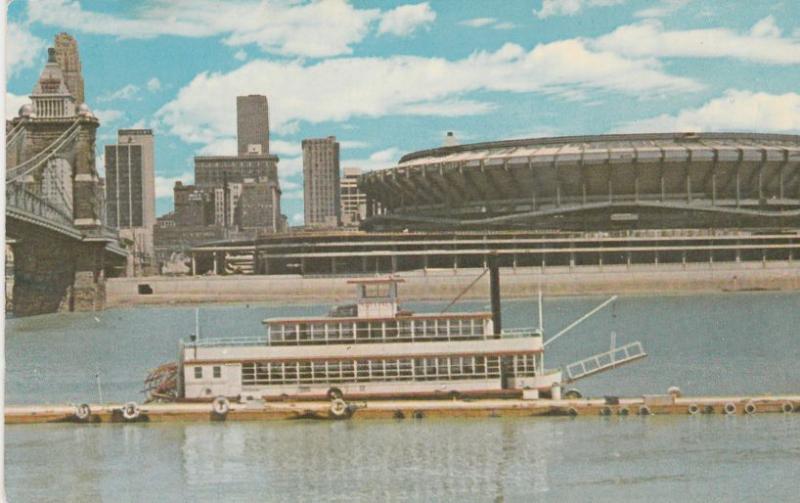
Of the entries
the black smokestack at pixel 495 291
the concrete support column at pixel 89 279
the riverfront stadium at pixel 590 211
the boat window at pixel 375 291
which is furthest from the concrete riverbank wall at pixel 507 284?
the boat window at pixel 375 291

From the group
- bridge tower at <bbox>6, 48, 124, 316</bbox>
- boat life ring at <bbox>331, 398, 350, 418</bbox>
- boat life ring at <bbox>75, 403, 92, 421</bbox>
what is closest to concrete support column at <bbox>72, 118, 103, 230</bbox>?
bridge tower at <bbox>6, 48, 124, 316</bbox>

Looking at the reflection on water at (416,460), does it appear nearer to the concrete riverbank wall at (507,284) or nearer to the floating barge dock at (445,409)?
the floating barge dock at (445,409)

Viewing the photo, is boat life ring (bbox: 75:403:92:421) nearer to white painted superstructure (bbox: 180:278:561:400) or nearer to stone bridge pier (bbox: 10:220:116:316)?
white painted superstructure (bbox: 180:278:561:400)

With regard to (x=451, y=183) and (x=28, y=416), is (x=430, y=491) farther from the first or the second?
(x=451, y=183)

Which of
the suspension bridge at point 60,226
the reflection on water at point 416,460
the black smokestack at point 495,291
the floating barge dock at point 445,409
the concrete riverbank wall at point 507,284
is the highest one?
the suspension bridge at point 60,226

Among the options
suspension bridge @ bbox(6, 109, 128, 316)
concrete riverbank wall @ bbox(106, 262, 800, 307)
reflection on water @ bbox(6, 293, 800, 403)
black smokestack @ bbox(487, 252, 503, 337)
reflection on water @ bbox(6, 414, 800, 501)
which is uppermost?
suspension bridge @ bbox(6, 109, 128, 316)

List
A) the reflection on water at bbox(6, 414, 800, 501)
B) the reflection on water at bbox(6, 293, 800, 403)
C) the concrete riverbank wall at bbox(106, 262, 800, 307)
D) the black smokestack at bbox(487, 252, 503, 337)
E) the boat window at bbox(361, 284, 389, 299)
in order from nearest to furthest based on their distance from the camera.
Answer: the reflection on water at bbox(6, 414, 800, 501), the boat window at bbox(361, 284, 389, 299), the black smokestack at bbox(487, 252, 503, 337), the reflection on water at bbox(6, 293, 800, 403), the concrete riverbank wall at bbox(106, 262, 800, 307)
